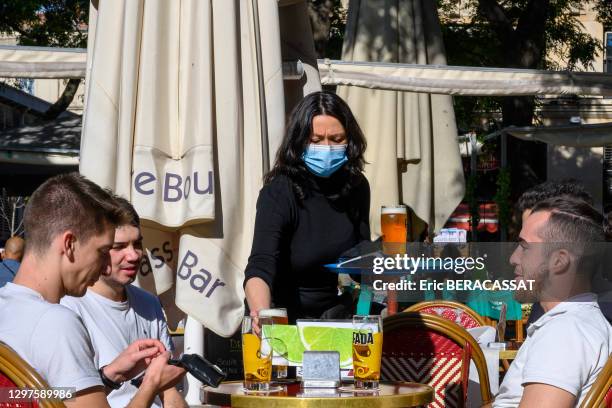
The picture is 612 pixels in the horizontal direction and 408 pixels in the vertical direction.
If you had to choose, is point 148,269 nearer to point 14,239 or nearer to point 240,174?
point 240,174

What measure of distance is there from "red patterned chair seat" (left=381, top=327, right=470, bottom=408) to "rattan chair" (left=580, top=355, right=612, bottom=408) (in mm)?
1307

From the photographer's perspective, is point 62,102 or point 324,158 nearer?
point 324,158

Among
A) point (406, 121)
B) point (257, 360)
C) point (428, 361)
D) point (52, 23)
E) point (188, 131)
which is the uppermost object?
point (52, 23)

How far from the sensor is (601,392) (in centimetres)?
254

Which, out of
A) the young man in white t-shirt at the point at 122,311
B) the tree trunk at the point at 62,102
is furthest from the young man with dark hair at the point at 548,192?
the tree trunk at the point at 62,102

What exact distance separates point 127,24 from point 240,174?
0.84 metres

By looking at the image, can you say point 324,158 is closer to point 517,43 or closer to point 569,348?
point 569,348

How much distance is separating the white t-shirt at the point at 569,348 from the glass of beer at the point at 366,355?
48 centimetres

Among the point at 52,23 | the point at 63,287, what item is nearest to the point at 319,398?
the point at 63,287

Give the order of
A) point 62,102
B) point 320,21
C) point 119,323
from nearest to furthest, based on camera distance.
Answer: point 119,323
point 320,21
point 62,102

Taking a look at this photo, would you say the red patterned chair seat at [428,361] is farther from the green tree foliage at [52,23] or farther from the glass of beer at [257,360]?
the green tree foliage at [52,23]

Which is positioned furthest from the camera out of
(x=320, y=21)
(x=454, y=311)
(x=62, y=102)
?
(x=62, y=102)

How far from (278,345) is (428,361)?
91cm

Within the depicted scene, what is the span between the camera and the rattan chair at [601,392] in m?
2.54
